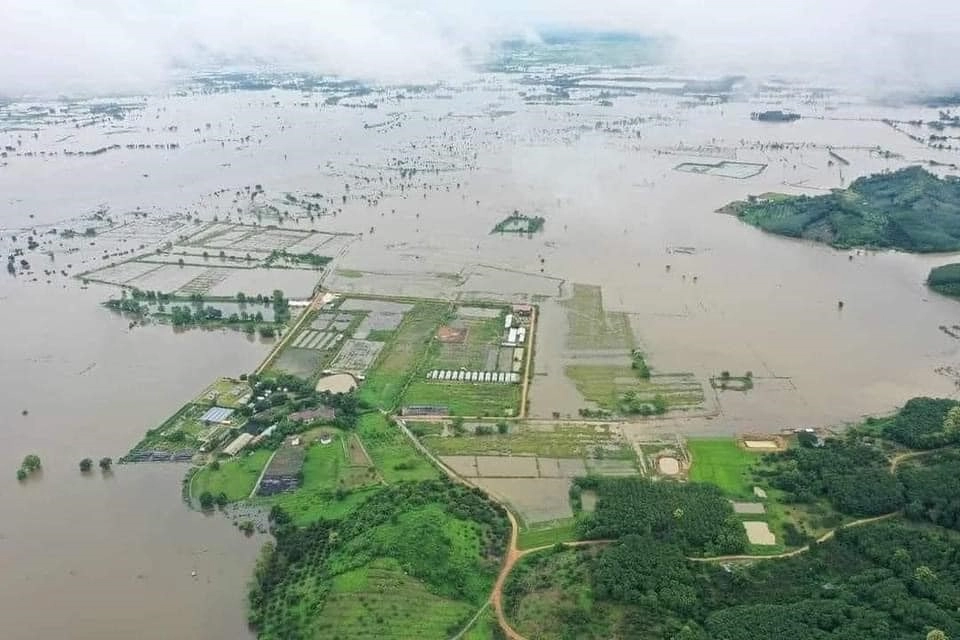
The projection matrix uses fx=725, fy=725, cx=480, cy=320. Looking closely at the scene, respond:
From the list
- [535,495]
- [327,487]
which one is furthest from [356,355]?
[535,495]

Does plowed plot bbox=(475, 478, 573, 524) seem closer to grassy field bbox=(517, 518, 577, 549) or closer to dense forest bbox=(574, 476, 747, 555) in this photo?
grassy field bbox=(517, 518, 577, 549)


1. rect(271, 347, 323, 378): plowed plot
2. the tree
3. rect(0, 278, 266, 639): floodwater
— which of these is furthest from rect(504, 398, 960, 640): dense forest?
the tree

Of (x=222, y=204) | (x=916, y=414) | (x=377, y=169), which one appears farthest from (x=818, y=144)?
(x=222, y=204)

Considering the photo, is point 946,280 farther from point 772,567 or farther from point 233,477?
point 233,477

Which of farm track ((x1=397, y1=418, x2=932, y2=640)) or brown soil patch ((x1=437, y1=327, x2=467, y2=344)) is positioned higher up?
brown soil patch ((x1=437, y1=327, x2=467, y2=344))

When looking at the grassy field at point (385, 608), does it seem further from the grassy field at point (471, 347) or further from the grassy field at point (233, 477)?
the grassy field at point (471, 347)

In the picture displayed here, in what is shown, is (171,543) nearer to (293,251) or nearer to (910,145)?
(293,251)
